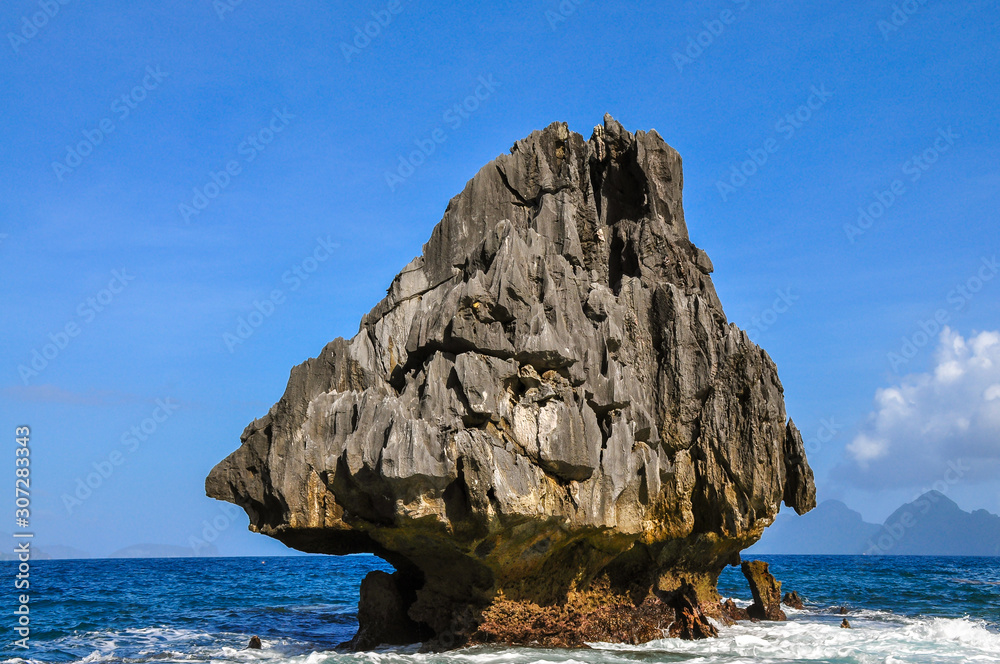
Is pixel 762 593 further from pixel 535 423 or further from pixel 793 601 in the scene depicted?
pixel 535 423

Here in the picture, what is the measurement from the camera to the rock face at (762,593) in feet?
86.0

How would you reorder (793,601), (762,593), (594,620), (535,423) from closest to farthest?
1. (535,423)
2. (594,620)
3. (762,593)
4. (793,601)

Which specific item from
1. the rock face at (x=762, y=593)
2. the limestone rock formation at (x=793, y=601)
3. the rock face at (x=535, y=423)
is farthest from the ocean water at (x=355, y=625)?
the rock face at (x=535, y=423)

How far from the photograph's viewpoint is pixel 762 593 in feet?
86.7

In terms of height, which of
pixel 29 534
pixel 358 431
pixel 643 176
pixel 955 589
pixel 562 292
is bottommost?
pixel 955 589

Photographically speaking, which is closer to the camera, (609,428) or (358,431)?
(358,431)

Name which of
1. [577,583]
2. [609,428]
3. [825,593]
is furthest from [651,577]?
[825,593]

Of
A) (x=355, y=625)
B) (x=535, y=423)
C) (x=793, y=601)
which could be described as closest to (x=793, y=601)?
(x=793, y=601)

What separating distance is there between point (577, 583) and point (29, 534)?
1141 cm

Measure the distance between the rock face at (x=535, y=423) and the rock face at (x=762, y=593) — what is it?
2.83m

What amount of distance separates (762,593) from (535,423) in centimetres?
1283

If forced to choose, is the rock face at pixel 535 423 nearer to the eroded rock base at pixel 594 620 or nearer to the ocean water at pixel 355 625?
the eroded rock base at pixel 594 620

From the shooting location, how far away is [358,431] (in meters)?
17.7

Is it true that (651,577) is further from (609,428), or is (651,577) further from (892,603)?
(892,603)
